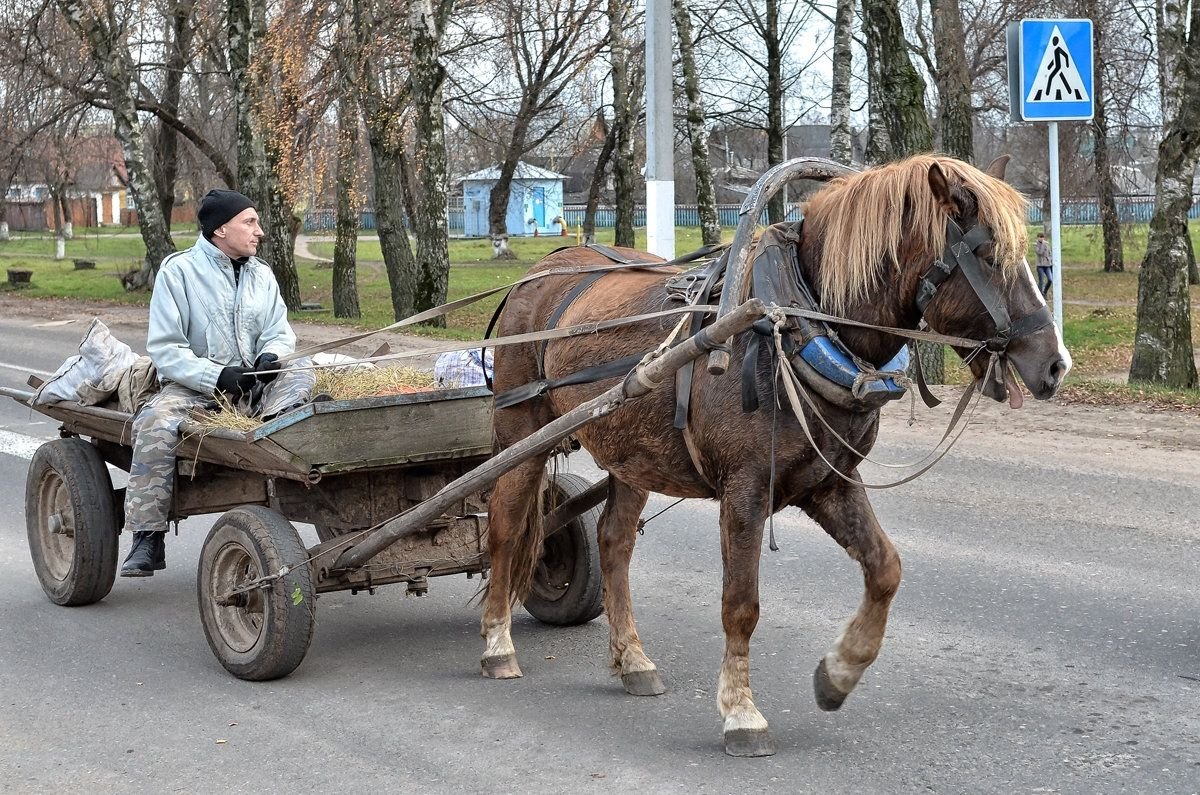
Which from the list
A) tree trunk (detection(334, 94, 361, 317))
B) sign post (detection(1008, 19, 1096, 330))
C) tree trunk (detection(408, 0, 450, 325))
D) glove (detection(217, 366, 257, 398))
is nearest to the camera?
glove (detection(217, 366, 257, 398))

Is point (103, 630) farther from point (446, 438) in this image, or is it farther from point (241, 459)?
point (446, 438)

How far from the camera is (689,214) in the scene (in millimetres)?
68812

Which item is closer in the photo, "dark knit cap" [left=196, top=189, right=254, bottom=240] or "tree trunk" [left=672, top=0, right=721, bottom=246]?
"dark knit cap" [left=196, top=189, right=254, bottom=240]

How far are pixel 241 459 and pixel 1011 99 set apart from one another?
8396 mm

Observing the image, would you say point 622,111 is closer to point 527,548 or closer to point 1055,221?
point 1055,221

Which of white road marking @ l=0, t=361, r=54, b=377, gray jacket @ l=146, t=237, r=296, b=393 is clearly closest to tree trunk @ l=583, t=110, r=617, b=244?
white road marking @ l=0, t=361, r=54, b=377

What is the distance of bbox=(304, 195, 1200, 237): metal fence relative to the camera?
Answer: 45094 mm

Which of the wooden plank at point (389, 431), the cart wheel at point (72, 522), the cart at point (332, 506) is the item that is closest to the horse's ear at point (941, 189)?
the cart at point (332, 506)

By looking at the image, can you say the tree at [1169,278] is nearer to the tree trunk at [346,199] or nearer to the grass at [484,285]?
the grass at [484,285]

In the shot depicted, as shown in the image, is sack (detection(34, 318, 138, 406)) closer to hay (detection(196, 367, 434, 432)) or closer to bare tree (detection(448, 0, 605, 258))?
hay (detection(196, 367, 434, 432))

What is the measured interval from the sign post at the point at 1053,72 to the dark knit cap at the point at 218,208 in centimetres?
749

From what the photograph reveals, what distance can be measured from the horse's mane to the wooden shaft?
35 cm

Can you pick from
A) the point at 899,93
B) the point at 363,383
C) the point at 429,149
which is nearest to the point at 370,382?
the point at 363,383

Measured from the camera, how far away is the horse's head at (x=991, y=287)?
4.18 meters
